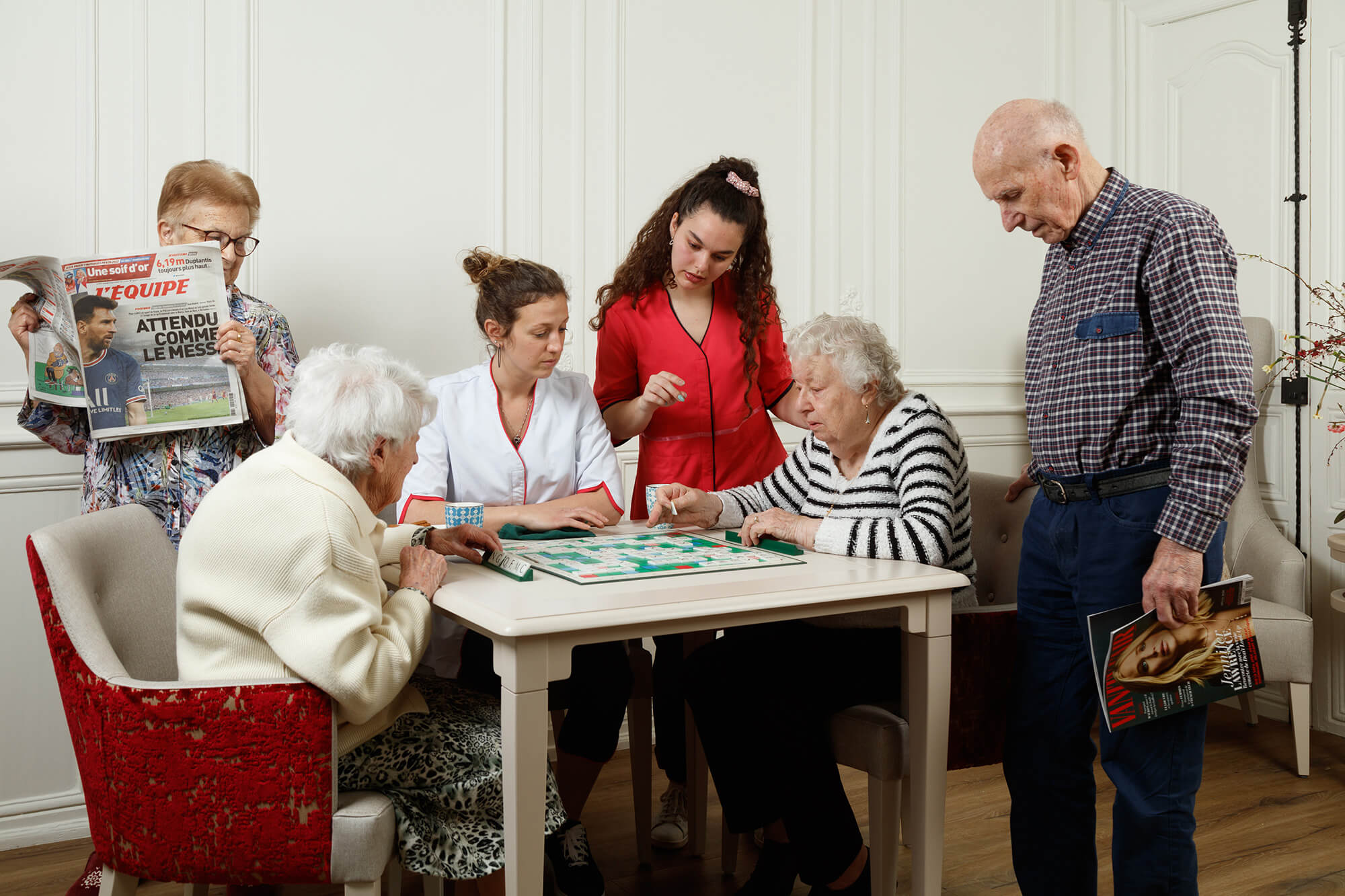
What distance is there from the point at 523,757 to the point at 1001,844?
1649 mm

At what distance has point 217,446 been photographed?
2.26m

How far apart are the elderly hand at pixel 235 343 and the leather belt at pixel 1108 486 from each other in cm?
163

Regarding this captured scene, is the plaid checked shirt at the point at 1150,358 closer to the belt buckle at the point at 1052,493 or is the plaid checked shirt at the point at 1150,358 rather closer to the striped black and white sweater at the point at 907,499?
the belt buckle at the point at 1052,493

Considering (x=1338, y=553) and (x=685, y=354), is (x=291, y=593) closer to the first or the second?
(x=685, y=354)

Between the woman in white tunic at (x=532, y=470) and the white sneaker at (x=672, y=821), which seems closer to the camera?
the woman in white tunic at (x=532, y=470)

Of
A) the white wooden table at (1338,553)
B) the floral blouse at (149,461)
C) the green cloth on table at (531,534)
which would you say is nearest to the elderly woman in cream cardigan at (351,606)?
the green cloth on table at (531,534)

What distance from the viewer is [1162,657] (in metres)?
1.74

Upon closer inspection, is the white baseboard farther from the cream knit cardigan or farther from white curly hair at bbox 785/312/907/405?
white curly hair at bbox 785/312/907/405

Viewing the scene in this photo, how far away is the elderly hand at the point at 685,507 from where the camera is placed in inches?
90.4

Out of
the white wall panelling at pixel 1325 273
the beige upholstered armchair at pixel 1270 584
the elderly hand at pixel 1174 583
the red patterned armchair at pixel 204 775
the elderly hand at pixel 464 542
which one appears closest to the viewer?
the red patterned armchair at pixel 204 775

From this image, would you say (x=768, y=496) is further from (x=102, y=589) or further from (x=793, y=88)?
(x=793, y=88)

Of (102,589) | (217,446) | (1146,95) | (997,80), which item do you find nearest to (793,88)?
(997,80)

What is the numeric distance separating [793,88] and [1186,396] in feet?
7.82

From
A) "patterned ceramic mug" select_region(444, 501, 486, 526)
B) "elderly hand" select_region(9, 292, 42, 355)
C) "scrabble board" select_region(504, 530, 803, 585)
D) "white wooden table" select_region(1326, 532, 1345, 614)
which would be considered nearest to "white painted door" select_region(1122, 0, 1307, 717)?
"white wooden table" select_region(1326, 532, 1345, 614)
